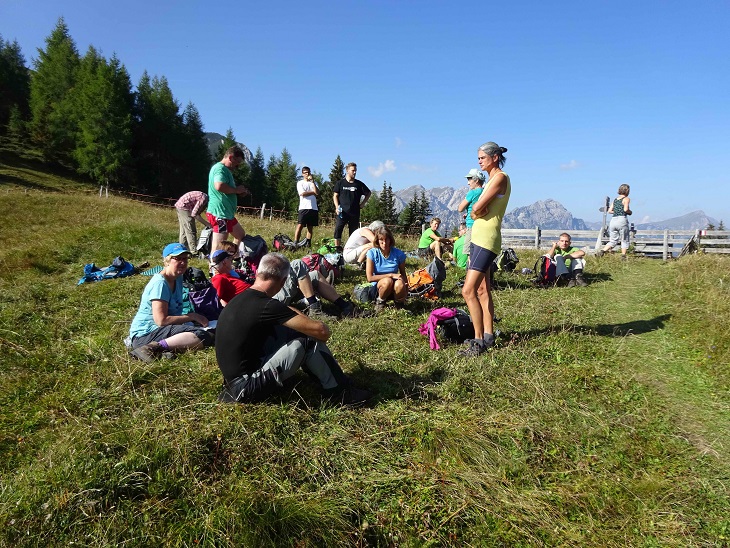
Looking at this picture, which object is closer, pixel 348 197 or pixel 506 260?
pixel 348 197

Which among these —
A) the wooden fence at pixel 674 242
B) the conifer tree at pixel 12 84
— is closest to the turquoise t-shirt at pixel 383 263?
the wooden fence at pixel 674 242

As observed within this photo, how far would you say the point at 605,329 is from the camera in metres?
6.00

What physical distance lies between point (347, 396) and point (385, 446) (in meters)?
0.65

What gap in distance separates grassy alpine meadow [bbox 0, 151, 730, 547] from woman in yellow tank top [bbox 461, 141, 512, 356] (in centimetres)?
56

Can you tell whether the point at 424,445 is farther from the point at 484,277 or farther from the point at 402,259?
the point at 402,259

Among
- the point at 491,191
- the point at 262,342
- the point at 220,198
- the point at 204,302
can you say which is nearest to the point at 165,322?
the point at 204,302

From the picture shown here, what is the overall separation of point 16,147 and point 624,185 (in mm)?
57721

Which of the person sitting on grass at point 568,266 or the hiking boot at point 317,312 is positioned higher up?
the person sitting on grass at point 568,266

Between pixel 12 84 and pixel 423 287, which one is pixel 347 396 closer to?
pixel 423 287

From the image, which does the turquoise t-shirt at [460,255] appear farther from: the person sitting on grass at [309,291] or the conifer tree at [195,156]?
the conifer tree at [195,156]

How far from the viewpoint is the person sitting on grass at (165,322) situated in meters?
Result: 4.52

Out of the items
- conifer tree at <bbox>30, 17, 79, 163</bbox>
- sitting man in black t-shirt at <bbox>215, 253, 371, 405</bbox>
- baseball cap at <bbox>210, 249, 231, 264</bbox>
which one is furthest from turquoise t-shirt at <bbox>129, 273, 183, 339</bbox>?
conifer tree at <bbox>30, 17, 79, 163</bbox>

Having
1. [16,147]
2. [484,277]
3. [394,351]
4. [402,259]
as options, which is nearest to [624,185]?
[402,259]

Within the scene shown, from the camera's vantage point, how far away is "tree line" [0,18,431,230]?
4388cm
